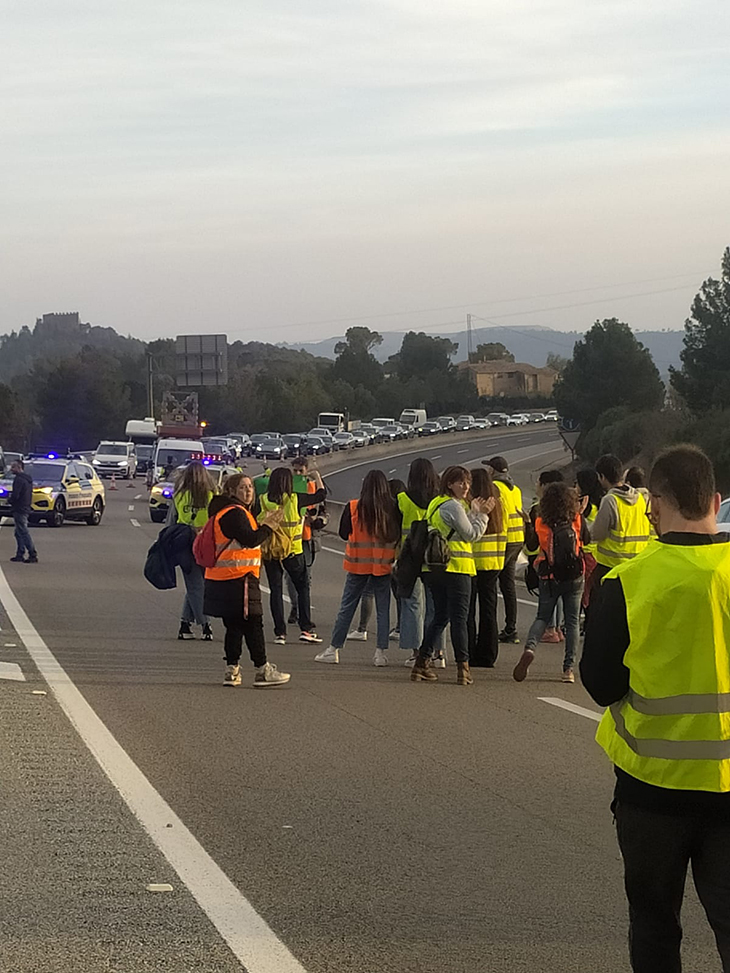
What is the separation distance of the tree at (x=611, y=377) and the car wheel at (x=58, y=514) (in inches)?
3075

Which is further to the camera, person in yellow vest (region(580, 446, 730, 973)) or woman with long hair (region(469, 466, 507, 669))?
woman with long hair (region(469, 466, 507, 669))

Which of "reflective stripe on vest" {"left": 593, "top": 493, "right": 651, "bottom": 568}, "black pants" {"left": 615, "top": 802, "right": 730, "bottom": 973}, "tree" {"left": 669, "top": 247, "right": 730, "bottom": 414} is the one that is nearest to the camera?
"black pants" {"left": 615, "top": 802, "right": 730, "bottom": 973}

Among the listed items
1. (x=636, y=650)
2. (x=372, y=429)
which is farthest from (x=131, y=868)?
(x=372, y=429)

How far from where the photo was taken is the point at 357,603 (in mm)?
13453

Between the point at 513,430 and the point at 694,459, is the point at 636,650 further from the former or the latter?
the point at 513,430

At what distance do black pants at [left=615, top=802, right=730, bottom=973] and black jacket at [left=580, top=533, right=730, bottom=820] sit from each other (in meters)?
0.03

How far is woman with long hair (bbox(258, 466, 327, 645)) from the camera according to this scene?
601 inches

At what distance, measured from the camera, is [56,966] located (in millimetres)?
5141

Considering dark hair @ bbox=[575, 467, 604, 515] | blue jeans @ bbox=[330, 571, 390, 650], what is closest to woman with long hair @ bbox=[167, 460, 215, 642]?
blue jeans @ bbox=[330, 571, 390, 650]

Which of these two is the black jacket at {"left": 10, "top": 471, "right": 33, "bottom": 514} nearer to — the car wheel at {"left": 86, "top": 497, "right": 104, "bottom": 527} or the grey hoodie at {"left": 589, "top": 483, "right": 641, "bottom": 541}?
the car wheel at {"left": 86, "top": 497, "right": 104, "bottom": 527}

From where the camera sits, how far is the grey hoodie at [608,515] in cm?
1174

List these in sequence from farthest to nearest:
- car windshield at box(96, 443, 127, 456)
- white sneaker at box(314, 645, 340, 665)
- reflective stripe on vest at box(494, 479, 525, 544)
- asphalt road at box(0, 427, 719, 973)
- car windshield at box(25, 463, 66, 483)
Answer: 1. car windshield at box(96, 443, 127, 456)
2. car windshield at box(25, 463, 66, 483)
3. reflective stripe on vest at box(494, 479, 525, 544)
4. white sneaker at box(314, 645, 340, 665)
5. asphalt road at box(0, 427, 719, 973)

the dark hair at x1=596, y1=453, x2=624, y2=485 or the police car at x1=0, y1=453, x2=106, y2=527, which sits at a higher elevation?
the dark hair at x1=596, y1=453, x2=624, y2=485

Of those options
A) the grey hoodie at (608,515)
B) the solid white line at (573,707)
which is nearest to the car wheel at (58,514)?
the grey hoodie at (608,515)
